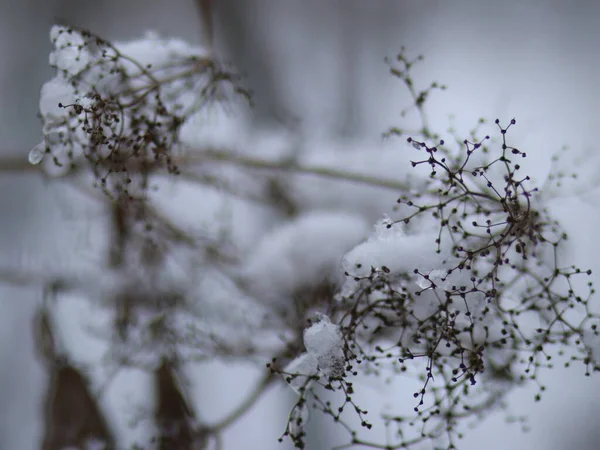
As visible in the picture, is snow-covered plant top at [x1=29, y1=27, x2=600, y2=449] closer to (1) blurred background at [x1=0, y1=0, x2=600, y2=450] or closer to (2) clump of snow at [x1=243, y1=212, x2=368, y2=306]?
(2) clump of snow at [x1=243, y1=212, x2=368, y2=306]

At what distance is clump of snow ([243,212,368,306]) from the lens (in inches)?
38.6

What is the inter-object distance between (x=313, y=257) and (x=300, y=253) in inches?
1.4

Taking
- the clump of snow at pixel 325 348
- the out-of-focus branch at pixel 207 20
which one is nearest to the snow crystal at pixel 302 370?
the clump of snow at pixel 325 348

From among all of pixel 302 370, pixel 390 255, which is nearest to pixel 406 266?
pixel 390 255

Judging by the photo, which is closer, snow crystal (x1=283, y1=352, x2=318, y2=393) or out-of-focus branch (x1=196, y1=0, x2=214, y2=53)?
snow crystal (x1=283, y1=352, x2=318, y2=393)

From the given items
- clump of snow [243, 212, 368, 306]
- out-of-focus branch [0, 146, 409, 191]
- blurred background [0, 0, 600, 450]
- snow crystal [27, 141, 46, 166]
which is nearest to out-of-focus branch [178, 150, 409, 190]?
out-of-focus branch [0, 146, 409, 191]

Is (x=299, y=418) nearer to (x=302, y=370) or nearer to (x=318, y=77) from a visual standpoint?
(x=302, y=370)

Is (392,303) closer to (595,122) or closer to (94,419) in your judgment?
(94,419)

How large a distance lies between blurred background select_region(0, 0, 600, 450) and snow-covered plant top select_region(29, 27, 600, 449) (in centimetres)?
44

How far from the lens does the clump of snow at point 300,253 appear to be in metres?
0.98

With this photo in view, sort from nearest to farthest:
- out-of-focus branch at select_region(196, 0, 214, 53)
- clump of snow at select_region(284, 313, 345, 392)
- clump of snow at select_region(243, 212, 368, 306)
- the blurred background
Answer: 1. clump of snow at select_region(284, 313, 345, 392)
2. out-of-focus branch at select_region(196, 0, 214, 53)
3. clump of snow at select_region(243, 212, 368, 306)
4. the blurred background

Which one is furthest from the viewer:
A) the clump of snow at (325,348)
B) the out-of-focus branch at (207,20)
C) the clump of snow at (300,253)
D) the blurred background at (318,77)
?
the blurred background at (318,77)

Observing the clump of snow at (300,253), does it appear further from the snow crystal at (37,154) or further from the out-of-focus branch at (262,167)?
the snow crystal at (37,154)

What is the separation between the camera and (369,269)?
63cm
